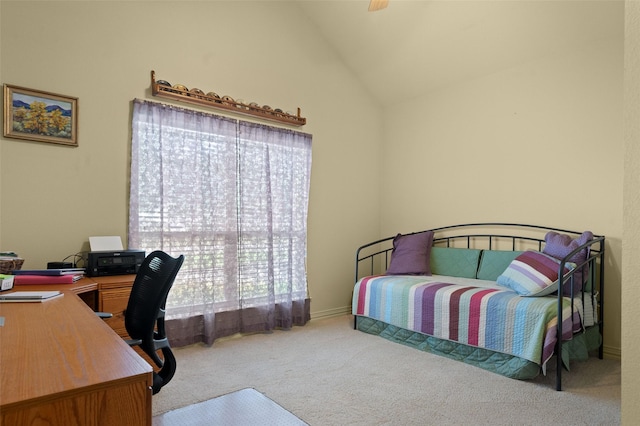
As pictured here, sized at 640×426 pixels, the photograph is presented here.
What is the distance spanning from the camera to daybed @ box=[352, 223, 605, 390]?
252cm

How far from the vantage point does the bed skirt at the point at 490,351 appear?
2.51 metres

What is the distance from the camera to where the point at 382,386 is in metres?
2.46

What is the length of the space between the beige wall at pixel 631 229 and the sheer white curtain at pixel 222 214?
2.79 m

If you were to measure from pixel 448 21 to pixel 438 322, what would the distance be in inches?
101

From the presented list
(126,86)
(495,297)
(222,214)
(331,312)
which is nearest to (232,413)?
(222,214)

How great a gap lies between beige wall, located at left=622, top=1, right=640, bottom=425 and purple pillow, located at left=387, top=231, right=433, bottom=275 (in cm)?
273

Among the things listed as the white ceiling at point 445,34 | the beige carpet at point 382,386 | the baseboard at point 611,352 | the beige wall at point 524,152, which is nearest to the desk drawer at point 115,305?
the beige carpet at point 382,386

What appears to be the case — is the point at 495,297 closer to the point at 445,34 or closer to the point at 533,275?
the point at 533,275

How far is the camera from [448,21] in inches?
138

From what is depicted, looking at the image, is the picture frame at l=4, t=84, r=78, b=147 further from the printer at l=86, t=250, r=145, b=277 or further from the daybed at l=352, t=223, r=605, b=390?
the daybed at l=352, t=223, r=605, b=390

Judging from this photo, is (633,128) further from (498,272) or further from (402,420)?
(498,272)

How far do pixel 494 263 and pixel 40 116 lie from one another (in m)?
3.65

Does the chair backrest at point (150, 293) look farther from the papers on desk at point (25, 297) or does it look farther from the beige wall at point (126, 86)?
the beige wall at point (126, 86)

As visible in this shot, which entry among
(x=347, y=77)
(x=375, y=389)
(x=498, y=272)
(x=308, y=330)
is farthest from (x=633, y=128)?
(x=347, y=77)
